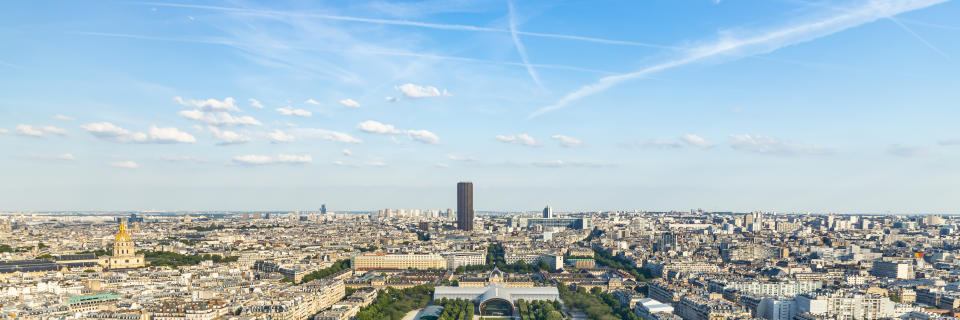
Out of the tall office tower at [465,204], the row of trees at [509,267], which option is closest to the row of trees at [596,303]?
the row of trees at [509,267]

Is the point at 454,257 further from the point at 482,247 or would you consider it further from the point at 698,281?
the point at 698,281

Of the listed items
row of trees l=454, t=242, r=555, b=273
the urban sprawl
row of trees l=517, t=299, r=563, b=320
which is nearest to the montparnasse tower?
the urban sprawl

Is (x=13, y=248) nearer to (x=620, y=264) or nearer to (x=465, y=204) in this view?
(x=620, y=264)

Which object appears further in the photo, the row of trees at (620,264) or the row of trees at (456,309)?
the row of trees at (620,264)

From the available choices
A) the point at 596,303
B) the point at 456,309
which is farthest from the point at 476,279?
the point at 596,303

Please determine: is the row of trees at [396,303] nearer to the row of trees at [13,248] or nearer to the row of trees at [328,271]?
the row of trees at [328,271]

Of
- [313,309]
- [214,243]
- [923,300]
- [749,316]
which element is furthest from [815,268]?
[214,243]

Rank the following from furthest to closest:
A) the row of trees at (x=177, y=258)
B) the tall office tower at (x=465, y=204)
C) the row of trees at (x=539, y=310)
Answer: the tall office tower at (x=465, y=204) < the row of trees at (x=177, y=258) < the row of trees at (x=539, y=310)
